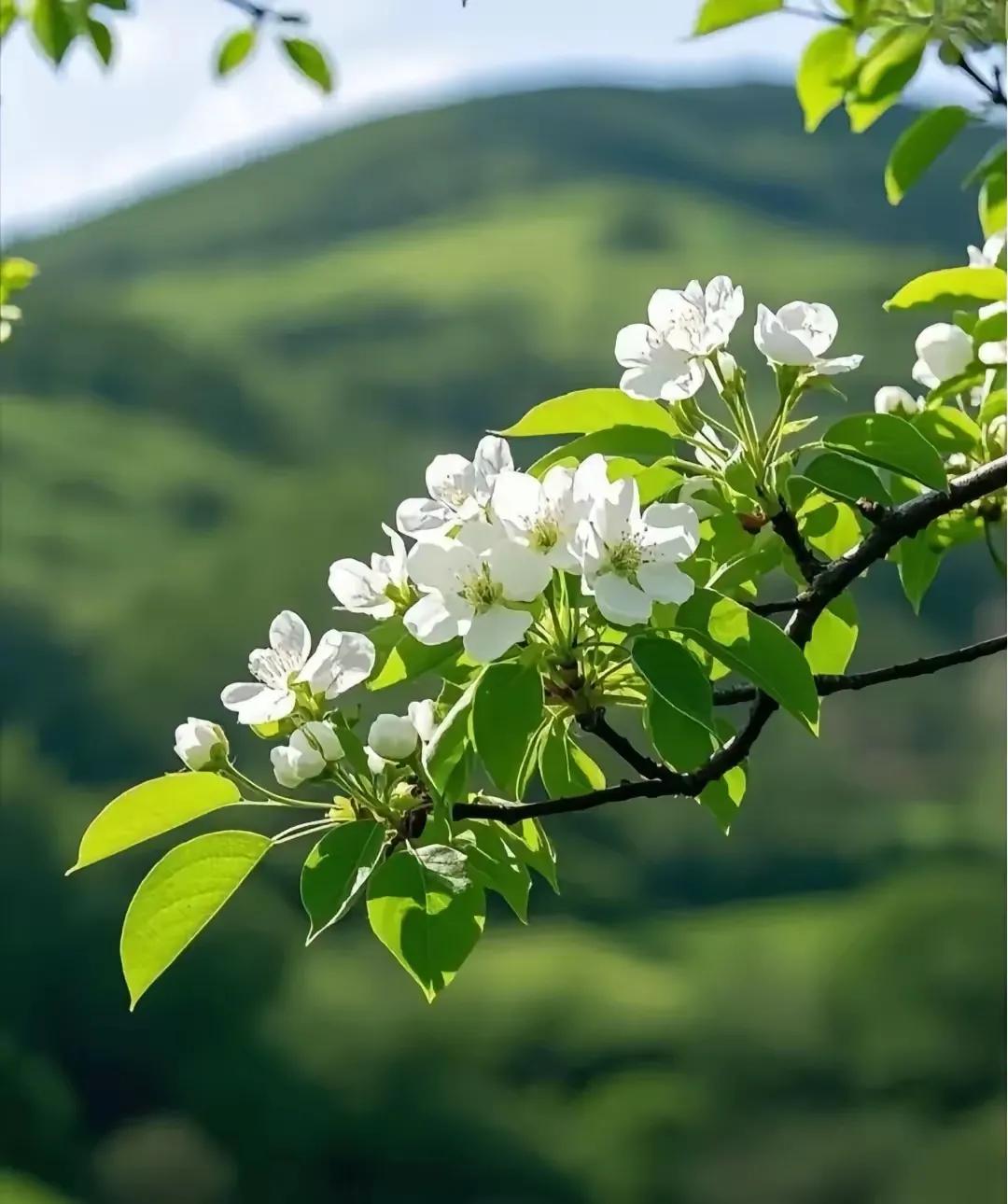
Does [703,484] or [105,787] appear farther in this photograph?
[105,787]

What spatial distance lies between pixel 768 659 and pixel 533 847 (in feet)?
0.43

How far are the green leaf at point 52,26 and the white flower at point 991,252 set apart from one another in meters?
0.49

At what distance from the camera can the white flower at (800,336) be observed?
0.45 m

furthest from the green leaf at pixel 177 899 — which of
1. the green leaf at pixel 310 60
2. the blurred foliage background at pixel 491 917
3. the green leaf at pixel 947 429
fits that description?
the blurred foliage background at pixel 491 917

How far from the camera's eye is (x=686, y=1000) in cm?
269

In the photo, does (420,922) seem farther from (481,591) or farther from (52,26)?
(52,26)

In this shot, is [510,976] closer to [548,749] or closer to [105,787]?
[105,787]

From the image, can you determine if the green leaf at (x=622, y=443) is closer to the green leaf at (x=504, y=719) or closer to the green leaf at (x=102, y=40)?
the green leaf at (x=504, y=719)

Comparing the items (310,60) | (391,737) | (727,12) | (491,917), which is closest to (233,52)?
(310,60)

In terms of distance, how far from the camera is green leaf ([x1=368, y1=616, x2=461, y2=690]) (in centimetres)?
Answer: 42

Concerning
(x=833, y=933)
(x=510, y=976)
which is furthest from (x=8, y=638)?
(x=833, y=933)

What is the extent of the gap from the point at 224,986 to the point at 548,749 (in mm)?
2424

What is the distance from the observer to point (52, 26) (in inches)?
29.4

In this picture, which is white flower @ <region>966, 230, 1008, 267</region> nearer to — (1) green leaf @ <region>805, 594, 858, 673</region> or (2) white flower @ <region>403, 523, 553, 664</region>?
(1) green leaf @ <region>805, 594, 858, 673</region>
